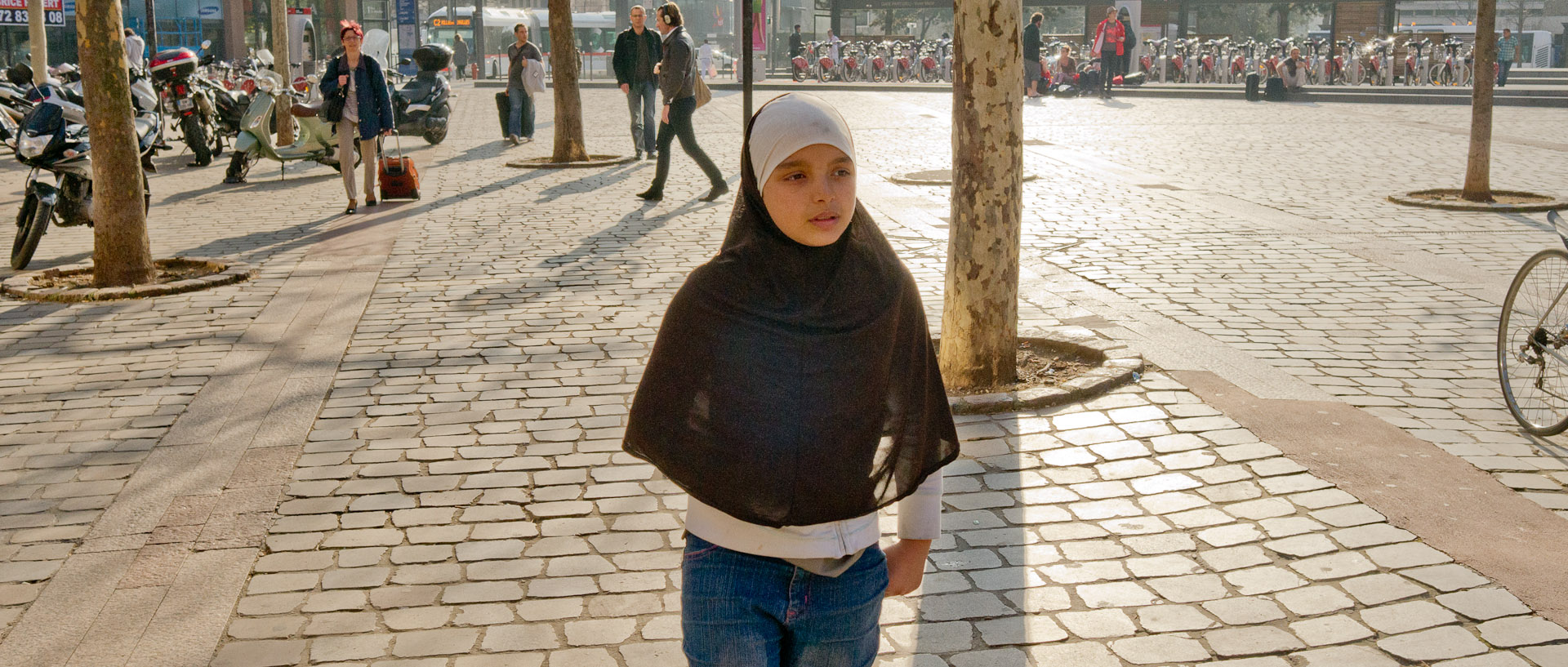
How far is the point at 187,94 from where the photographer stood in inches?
649

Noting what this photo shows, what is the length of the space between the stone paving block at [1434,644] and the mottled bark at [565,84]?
1309 centimetres

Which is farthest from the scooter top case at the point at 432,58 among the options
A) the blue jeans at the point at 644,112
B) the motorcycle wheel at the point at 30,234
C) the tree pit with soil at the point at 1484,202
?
the tree pit with soil at the point at 1484,202

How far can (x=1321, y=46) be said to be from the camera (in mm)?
33844

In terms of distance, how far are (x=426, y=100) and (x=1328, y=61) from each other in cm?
2355

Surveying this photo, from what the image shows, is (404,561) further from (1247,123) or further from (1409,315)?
(1247,123)

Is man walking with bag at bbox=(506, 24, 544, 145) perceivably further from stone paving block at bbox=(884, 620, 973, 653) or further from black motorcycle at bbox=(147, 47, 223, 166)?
stone paving block at bbox=(884, 620, 973, 653)

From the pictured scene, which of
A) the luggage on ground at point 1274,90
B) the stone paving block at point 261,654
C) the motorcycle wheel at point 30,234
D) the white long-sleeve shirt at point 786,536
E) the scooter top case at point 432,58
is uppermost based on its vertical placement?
the scooter top case at point 432,58

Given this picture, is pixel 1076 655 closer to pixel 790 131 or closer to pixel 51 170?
pixel 790 131

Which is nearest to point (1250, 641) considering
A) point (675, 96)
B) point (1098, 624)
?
point (1098, 624)

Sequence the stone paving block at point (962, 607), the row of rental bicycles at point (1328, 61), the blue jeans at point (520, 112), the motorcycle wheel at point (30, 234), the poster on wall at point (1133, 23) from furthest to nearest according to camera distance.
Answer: the poster on wall at point (1133, 23) → the row of rental bicycles at point (1328, 61) → the blue jeans at point (520, 112) → the motorcycle wheel at point (30, 234) → the stone paving block at point (962, 607)

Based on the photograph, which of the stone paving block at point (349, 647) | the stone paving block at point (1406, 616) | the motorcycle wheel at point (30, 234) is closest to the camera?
the stone paving block at point (349, 647)

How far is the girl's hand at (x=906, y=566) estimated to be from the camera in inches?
91.0

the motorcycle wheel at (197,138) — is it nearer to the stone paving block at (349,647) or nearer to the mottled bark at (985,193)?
the mottled bark at (985,193)

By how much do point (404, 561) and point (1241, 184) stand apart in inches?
439
